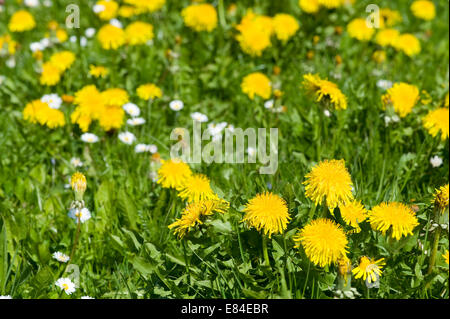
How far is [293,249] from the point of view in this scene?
1.98 m

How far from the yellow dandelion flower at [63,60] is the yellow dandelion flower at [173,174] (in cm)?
116

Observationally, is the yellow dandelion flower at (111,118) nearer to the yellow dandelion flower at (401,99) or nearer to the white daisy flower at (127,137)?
the white daisy flower at (127,137)

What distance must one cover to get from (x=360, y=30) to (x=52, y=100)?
1.99 metres

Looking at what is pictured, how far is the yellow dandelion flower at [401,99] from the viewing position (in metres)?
2.87

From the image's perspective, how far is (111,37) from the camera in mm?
3520

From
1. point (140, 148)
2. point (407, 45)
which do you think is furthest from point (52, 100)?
point (407, 45)

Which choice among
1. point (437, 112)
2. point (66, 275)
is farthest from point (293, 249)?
point (437, 112)

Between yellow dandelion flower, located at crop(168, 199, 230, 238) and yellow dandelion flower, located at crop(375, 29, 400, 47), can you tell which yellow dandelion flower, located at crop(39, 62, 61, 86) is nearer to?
yellow dandelion flower, located at crop(168, 199, 230, 238)

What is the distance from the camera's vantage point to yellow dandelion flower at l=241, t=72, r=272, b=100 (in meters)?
3.25

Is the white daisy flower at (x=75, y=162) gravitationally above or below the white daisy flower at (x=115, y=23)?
below

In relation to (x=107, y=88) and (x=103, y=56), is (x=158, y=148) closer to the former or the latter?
(x=107, y=88)

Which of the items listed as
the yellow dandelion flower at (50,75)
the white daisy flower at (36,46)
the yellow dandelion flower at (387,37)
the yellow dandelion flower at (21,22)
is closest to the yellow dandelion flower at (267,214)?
the yellow dandelion flower at (50,75)
